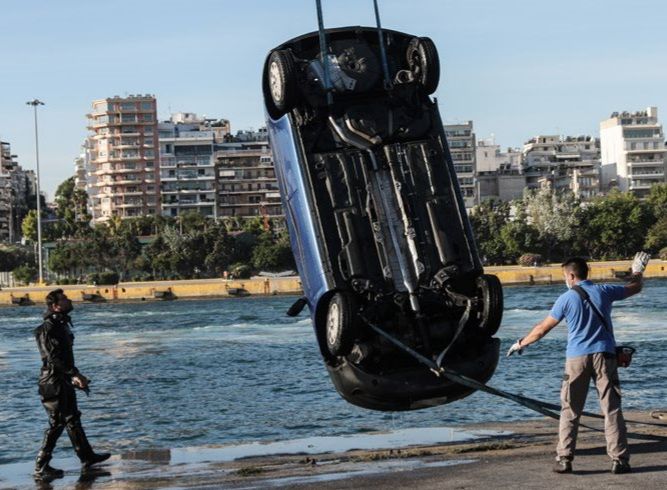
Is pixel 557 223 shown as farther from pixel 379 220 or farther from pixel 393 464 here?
pixel 393 464

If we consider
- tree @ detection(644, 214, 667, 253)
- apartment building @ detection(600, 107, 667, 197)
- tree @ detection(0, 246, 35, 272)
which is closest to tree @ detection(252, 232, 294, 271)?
tree @ detection(644, 214, 667, 253)

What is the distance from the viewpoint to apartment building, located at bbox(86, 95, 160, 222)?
188 meters

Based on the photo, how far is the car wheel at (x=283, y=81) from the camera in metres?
16.2

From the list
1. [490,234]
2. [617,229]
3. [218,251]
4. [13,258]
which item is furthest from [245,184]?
[617,229]

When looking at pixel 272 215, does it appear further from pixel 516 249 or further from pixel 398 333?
pixel 398 333

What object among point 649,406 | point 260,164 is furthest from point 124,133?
point 649,406

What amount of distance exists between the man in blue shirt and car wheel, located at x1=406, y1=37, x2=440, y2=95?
206 inches

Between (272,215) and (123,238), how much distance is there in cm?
5085

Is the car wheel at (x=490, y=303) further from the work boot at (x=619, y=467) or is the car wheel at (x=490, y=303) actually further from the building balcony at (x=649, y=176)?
the building balcony at (x=649, y=176)

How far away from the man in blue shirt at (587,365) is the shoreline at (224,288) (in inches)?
3695

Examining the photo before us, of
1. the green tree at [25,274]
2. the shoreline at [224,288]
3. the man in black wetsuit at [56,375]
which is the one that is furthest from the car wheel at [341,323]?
the green tree at [25,274]

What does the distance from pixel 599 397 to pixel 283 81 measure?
640 centimetres

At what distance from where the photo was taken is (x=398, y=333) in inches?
588

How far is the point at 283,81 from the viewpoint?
16172 millimetres
